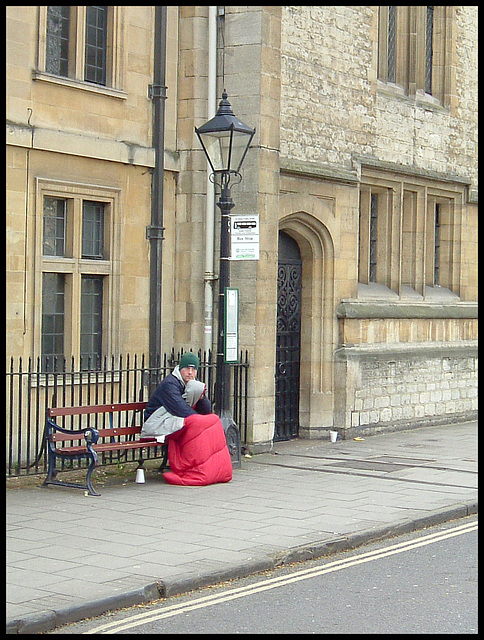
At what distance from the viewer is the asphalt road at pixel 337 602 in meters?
6.52

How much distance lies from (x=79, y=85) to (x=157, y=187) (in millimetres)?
1846

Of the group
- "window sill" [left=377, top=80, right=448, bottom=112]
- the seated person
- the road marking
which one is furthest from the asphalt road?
"window sill" [left=377, top=80, right=448, bottom=112]

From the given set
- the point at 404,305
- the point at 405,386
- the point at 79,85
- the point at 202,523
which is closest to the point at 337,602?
the point at 202,523

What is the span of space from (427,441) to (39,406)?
6835mm

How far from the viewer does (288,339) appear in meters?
16.4

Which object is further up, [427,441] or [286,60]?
[286,60]

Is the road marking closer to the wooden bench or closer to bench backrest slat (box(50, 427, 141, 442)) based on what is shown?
the wooden bench

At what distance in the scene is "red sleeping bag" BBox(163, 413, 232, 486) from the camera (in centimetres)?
1167

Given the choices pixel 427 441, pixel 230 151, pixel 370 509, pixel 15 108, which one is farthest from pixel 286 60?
pixel 370 509

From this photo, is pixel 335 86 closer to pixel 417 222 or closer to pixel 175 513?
pixel 417 222

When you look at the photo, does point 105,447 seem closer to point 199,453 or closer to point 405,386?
point 199,453

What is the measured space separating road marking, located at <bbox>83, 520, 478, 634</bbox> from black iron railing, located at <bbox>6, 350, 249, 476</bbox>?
13.5ft

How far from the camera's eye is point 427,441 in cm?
1656
